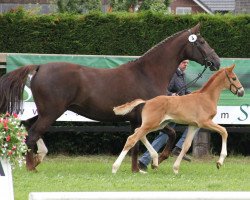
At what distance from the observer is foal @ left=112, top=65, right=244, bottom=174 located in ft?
Answer: 37.3

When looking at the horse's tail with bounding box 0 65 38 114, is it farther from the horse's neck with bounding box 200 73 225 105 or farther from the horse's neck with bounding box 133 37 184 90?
the horse's neck with bounding box 200 73 225 105

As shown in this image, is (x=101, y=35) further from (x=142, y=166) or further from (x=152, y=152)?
(x=152, y=152)

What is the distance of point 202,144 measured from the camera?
14.8 meters

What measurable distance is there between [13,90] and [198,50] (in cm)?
288

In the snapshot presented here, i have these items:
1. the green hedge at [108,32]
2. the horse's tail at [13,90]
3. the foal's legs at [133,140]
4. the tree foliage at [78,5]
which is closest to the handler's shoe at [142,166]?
the foal's legs at [133,140]

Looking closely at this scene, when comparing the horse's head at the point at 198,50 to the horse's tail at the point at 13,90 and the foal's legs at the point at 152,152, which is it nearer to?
the foal's legs at the point at 152,152

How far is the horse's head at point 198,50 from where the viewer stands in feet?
40.0

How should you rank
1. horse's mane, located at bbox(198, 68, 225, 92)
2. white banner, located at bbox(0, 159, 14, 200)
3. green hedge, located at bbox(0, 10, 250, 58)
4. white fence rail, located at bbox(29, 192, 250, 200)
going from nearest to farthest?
white fence rail, located at bbox(29, 192, 250, 200)
white banner, located at bbox(0, 159, 14, 200)
horse's mane, located at bbox(198, 68, 225, 92)
green hedge, located at bbox(0, 10, 250, 58)

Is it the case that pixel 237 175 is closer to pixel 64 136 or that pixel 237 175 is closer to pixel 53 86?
pixel 53 86

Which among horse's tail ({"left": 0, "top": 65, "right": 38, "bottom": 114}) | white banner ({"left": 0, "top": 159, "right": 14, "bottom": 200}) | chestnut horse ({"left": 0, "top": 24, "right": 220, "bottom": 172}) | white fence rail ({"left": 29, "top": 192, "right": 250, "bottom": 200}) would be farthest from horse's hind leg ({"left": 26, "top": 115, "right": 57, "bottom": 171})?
white fence rail ({"left": 29, "top": 192, "right": 250, "bottom": 200})

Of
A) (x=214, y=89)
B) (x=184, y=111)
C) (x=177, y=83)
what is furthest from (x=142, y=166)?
(x=214, y=89)

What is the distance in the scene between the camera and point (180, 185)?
10180 mm

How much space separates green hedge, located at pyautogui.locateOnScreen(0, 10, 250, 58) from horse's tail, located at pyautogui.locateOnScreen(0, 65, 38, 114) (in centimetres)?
292

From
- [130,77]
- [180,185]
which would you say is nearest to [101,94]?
[130,77]
